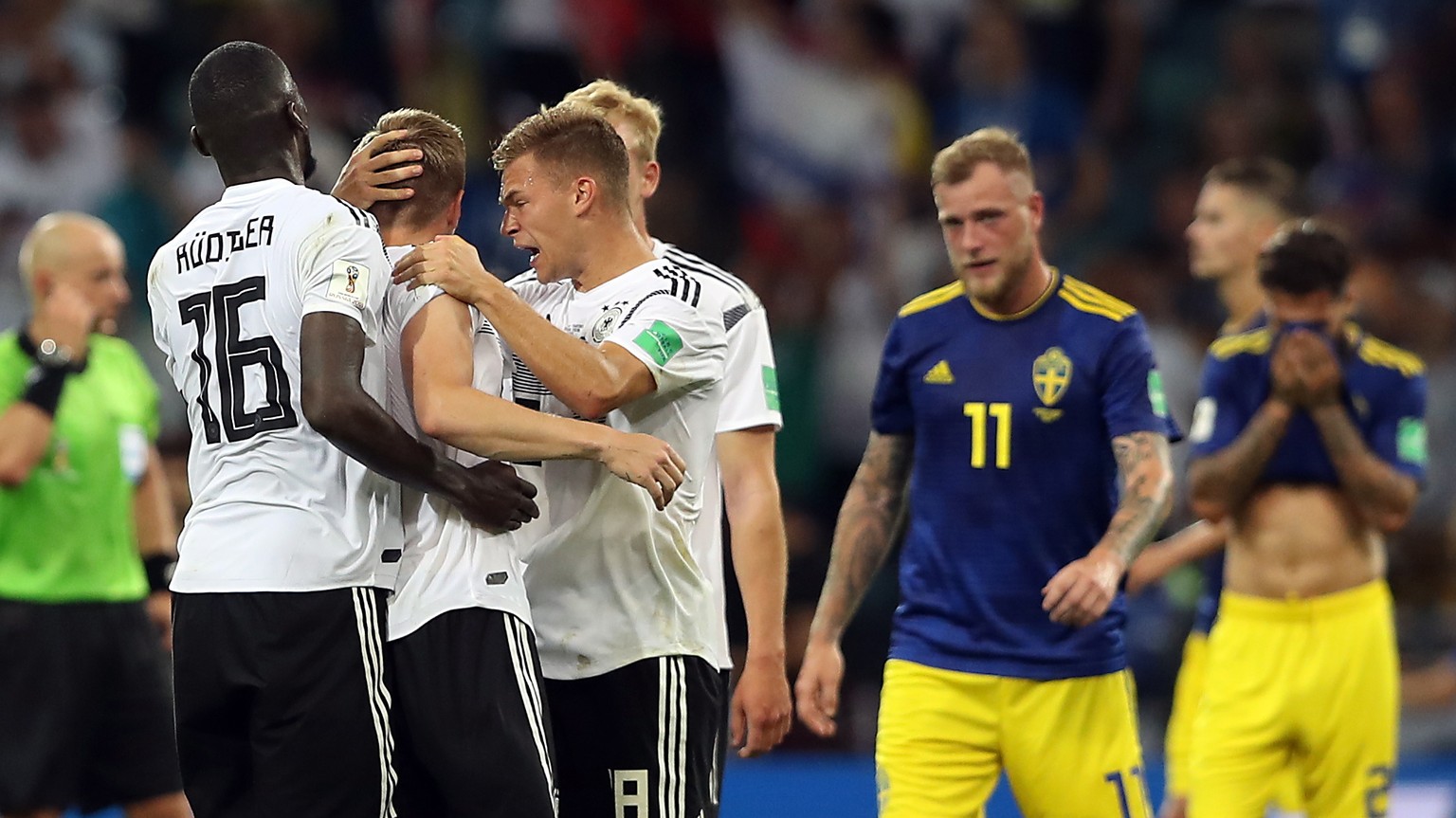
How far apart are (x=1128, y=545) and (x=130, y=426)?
13.0ft

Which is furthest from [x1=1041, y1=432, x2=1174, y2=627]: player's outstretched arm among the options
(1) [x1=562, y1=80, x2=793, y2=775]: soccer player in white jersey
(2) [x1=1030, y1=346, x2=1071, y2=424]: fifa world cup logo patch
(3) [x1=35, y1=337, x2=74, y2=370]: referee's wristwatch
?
(3) [x1=35, y1=337, x2=74, y2=370]: referee's wristwatch

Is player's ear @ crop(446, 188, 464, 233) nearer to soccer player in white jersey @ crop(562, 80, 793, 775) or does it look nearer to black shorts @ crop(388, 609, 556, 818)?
soccer player in white jersey @ crop(562, 80, 793, 775)

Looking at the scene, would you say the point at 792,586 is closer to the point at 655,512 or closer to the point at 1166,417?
the point at 1166,417

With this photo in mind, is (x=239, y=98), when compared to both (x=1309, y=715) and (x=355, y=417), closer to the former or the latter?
(x=355, y=417)

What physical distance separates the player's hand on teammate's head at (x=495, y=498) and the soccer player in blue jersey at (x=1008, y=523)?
1.40 metres

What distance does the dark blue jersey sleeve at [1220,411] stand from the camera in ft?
21.6

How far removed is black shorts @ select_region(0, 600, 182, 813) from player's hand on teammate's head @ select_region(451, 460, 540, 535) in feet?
10.6

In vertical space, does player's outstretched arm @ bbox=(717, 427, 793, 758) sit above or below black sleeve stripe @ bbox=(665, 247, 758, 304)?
below

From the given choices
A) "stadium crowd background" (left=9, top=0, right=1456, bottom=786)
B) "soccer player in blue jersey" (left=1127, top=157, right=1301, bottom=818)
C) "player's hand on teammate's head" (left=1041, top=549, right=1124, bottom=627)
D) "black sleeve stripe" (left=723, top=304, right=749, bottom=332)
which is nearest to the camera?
"player's hand on teammate's head" (left=1041, top=549, right=1124, bottom=627)

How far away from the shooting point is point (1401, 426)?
257 inches

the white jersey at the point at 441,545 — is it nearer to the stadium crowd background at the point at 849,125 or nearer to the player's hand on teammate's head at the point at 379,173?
the player's hand on teammate's head at the point at 379,173

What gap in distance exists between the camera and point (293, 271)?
409 cm

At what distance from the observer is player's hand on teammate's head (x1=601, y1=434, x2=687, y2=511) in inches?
163

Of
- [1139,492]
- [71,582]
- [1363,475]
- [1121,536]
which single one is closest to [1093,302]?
[1139,492]
